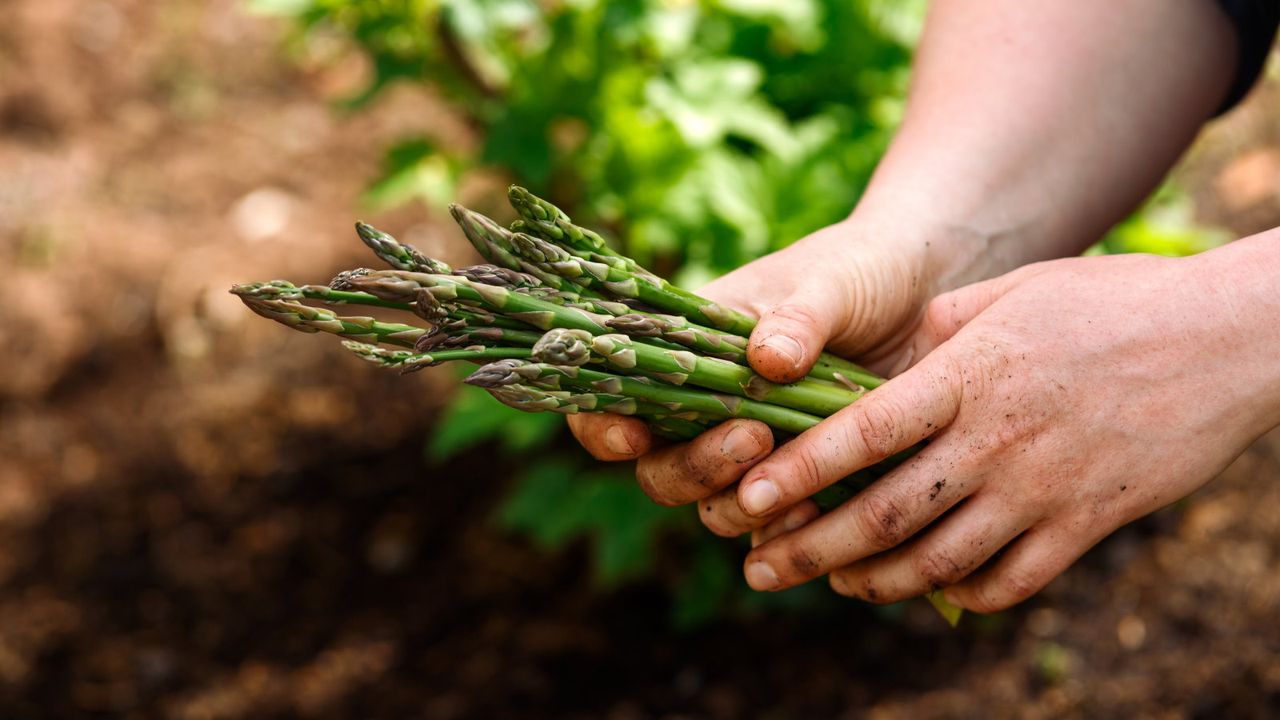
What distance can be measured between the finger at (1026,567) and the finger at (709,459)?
0.55m

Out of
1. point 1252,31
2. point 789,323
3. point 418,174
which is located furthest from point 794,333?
point 418,174

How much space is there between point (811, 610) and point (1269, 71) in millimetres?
3730

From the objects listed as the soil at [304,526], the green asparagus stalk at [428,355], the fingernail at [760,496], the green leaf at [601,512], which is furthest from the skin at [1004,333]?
the soil at [304,526]

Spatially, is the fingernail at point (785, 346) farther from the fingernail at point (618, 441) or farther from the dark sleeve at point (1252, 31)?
the dark sleeve at point (1252, 31)

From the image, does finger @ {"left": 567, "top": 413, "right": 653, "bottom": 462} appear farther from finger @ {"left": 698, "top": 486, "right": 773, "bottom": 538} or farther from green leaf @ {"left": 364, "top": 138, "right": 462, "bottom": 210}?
green leaf @ {"left": 364, "top": 138, "right": 462, "bottom": 210}

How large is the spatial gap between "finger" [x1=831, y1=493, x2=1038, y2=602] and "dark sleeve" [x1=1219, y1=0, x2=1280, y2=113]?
1351 millimetres

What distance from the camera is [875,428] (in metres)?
1.87

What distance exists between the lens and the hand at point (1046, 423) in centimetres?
176

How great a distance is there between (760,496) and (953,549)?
40cm

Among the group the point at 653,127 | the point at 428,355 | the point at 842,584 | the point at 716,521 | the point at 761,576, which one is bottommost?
the point at 842,584

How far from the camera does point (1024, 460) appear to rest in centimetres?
183

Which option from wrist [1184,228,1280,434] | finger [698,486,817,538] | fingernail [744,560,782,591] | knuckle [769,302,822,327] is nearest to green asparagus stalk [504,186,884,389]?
knuckle [769,302,822,327]

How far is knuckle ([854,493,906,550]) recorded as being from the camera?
1905 millimetres

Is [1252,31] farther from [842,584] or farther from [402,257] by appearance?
[402,257]
